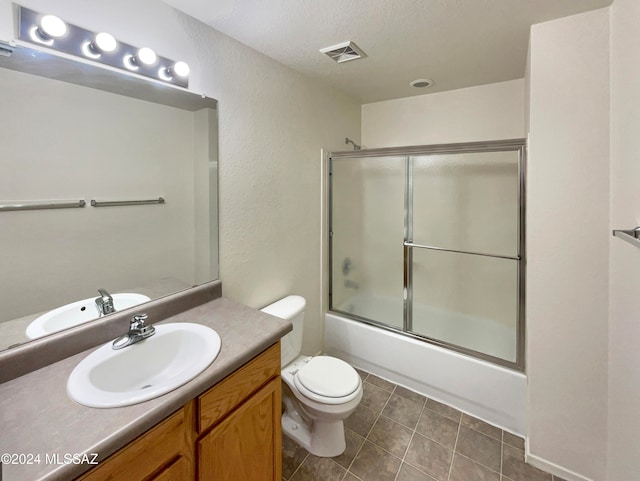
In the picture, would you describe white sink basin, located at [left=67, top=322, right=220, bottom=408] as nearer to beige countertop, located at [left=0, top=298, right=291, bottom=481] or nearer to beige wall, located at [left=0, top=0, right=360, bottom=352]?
beige countertop, located at [left=0, top=298, right=291, bottom=481]

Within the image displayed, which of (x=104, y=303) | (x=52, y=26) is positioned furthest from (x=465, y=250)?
(x=52, y=26)

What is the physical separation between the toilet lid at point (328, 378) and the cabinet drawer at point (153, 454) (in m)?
0.76

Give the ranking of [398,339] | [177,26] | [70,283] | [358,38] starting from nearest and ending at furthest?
[70,283], [177,26], [358,38], [398,339]

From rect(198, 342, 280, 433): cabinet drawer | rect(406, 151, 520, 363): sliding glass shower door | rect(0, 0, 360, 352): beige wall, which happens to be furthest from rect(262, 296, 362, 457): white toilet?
rect(406, 151, 520, 363): sliding glass shower door

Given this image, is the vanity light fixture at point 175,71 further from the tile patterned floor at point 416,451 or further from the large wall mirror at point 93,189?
the tile patterned floor at point 416,451

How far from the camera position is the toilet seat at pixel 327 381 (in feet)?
4.99

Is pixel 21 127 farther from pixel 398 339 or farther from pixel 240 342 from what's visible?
pixel 398 339

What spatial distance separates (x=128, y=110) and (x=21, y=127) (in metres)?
0.38

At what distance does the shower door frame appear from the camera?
1716 millimetres

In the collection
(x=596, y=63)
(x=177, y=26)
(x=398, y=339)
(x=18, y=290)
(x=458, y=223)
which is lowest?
(x=398, y=339)

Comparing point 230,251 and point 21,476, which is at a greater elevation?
point 230,251

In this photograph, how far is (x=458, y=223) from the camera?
2352mm

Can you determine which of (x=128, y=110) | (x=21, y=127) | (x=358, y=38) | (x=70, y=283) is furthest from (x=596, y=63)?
(x=70, y=283)

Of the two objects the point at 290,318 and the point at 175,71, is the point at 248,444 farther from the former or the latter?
the point at 175,71
